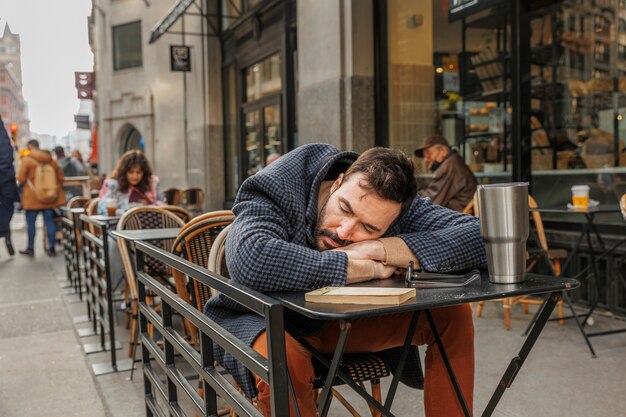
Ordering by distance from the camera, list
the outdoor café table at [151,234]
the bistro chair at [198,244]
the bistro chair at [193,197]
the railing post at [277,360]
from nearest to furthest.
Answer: the railing post at [277,360], the bistro chair at [198,244], the outdoor café table at [151,234], the bistro chair at [193,197]

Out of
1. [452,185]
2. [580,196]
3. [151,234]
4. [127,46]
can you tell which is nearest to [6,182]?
[151,234]

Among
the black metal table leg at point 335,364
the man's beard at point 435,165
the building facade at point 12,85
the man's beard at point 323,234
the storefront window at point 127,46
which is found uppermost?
the building facade at point 12,85

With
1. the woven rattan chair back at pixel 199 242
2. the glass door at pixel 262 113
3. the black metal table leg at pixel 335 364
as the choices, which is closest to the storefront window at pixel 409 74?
the glass door at pixel 262 113

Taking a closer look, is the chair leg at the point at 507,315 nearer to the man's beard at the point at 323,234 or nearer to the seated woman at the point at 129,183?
the man's beard at the point at 323,234

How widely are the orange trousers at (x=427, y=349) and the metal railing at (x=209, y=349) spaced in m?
0.18

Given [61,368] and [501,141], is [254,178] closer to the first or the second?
[61,368]

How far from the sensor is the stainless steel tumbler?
1.80m

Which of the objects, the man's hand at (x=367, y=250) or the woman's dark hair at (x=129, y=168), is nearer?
the man's hand at (x=367, y=250)

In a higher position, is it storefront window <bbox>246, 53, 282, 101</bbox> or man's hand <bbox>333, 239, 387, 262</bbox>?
storefront window <bbox>246, 53, 282, 101</bbox>

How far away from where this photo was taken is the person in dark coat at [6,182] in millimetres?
3902

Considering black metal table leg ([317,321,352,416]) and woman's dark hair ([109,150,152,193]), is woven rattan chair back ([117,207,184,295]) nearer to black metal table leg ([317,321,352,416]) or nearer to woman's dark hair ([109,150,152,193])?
woman's dark hair ([109,150,152,193])

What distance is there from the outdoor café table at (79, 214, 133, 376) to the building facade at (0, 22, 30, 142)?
11203 cm

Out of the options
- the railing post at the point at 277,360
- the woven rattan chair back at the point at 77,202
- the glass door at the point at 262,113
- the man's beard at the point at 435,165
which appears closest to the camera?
the railing post at the point at 277,360

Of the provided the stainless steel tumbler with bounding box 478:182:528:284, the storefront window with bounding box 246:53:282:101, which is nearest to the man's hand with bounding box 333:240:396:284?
the stainless steel tumbler with bounding box 478:182:528:284
